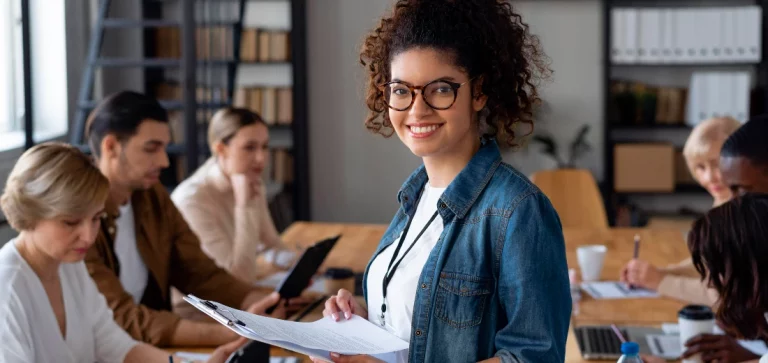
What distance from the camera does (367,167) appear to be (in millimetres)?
6293

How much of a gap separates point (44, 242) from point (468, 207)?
0.96 metres

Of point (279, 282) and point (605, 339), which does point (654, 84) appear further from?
point (605, 339)

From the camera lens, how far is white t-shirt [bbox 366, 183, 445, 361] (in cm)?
137

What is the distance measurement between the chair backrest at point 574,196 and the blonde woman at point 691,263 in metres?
1.20

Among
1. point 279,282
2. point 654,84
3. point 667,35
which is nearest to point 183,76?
point 279,282

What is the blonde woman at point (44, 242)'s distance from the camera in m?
1.79

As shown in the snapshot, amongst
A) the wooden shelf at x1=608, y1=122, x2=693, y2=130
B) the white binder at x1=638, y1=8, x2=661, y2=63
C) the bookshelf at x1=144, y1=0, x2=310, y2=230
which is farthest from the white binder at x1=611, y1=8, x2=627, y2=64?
the bookshelf at x1=144, y1=0, x2=310, y2=230

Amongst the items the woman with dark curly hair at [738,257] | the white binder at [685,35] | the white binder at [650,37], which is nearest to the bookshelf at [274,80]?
the white binder at [650,37]

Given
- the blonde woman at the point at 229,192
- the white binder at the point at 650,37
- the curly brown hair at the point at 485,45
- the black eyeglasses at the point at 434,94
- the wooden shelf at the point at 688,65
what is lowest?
the blonde woman at the point at 229,192

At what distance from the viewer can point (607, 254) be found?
3.37 meters

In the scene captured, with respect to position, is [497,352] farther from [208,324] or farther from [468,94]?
[208,324]

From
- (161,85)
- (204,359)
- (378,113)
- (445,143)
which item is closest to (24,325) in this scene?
(204,359)

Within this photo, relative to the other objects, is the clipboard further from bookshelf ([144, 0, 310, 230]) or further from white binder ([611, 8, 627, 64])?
white binder ([611, 8, 627, 64])

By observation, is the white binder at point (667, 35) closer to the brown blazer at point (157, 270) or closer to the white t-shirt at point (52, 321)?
the brown blazer at point (157, 270)
